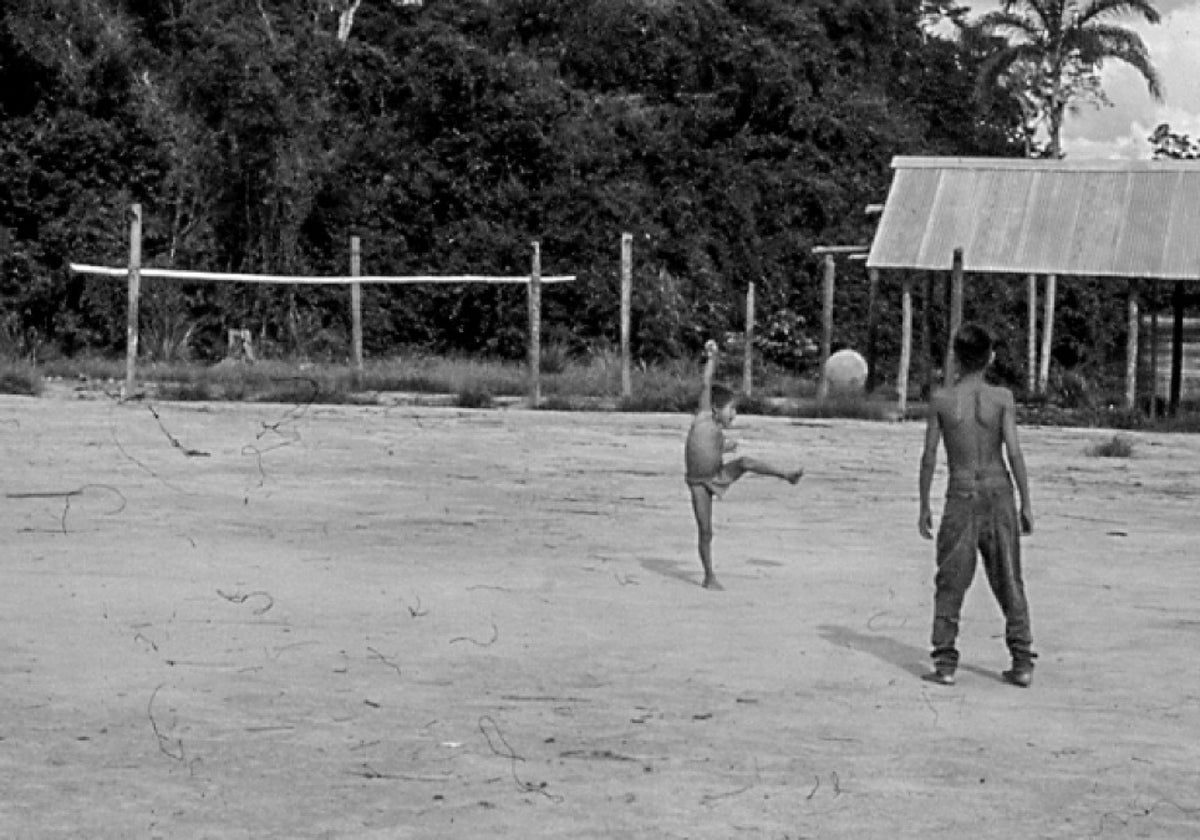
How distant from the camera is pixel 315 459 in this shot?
16.7m

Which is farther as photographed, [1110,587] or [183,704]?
[1110,587]

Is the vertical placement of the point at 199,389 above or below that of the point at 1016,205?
below

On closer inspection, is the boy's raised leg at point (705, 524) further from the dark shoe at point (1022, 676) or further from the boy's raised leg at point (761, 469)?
the dark shoe at point (1022, 676)

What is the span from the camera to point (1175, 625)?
9961 millimetres

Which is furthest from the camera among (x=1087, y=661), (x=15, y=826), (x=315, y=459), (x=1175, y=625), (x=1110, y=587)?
(x=315, y=459)

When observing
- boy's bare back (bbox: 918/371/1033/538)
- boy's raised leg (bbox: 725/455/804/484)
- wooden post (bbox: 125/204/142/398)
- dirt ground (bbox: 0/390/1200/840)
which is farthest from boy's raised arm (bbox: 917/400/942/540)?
wooden post (bbox: 125/204/142/398)

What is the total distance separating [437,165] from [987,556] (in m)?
26.0

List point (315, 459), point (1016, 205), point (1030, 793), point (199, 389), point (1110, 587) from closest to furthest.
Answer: point (1030, 793) → point (1110, 587) → point (315, 459) → point (199, 389) → point (1016, 205)

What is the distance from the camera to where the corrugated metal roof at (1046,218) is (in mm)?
24094

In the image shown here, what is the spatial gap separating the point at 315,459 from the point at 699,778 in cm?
1035

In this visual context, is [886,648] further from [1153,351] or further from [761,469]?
[1153,351]

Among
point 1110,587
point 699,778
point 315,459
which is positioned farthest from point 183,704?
point 315,459

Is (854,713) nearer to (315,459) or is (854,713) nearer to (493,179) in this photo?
(315,459)

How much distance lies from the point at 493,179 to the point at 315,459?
57.2ft
